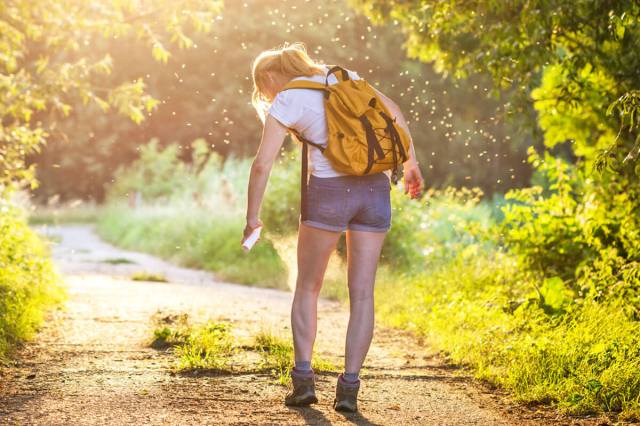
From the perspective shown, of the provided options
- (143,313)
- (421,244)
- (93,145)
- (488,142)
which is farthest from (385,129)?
(93,145)

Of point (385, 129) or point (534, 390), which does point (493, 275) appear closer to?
point (534, 390)

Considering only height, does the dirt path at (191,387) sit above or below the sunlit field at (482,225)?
below

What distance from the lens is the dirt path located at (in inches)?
179

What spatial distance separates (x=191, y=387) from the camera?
519 cm

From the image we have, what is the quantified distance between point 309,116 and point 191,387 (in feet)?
5.57

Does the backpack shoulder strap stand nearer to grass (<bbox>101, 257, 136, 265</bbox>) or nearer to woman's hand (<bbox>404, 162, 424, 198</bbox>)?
woman's hand (<bbox>404, 162, 424, 198</bbox>)

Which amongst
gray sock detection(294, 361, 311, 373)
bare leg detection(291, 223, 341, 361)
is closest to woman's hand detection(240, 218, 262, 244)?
bare leg detection(291, 223, 341, 361)

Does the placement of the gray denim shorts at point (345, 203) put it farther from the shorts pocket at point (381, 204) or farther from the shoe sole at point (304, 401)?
the shoe sole at point (304, 401)

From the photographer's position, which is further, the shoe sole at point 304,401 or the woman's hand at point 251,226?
Answer: the shoe sole at point 304,401

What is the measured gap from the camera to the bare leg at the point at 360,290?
470cm

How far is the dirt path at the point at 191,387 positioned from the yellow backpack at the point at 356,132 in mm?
1091

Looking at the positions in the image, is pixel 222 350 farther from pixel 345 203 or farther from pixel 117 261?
pixel 117 261

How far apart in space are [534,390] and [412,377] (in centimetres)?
93

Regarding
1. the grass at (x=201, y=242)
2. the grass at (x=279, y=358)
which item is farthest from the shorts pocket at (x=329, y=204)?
the grass at (x=201, y=242)
